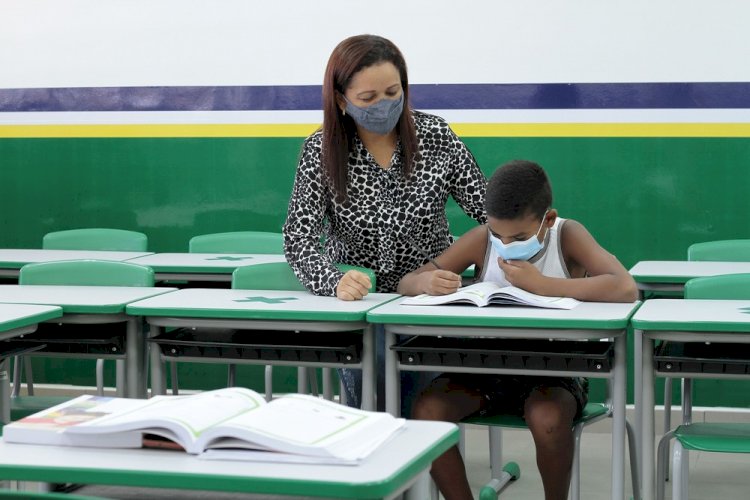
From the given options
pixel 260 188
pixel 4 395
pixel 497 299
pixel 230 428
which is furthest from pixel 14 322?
pixel 260 188

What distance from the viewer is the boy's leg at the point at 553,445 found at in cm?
298

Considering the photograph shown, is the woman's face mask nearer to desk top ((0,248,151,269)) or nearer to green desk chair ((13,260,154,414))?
green desk chair ((13,260,154,414))

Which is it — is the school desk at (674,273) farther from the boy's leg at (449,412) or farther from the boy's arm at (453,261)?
the boy's leg at (449,412)

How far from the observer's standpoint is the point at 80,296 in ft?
Answer: 11.4

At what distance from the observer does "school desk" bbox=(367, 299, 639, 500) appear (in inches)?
114

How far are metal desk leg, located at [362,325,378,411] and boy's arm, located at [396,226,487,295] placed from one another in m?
0.22

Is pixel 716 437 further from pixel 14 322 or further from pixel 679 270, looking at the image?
pixel 14 322

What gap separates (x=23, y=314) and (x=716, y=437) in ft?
6.03

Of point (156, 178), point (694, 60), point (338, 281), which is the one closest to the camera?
point (338, 281)

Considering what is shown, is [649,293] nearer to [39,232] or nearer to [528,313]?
[528,313]

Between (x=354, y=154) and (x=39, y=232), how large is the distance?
9.70 ft

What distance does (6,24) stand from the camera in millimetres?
5820

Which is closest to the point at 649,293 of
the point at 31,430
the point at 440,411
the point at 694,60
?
the point at 694,60

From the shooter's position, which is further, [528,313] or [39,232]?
[39,232]
